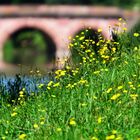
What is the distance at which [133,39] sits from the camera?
1023 cm

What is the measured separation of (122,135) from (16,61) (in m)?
36.3

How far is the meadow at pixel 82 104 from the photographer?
632 cm

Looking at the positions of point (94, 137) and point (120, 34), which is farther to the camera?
point (120, 34)

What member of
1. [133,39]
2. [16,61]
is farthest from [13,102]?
[16,61]

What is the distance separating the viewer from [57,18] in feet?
150

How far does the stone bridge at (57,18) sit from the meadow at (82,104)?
3334 centimetres

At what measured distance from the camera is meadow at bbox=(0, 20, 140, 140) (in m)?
6.32

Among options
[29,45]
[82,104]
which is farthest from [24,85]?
[29,45]

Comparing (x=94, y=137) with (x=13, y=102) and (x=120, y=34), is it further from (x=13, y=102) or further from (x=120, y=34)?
(x=120, y=34)

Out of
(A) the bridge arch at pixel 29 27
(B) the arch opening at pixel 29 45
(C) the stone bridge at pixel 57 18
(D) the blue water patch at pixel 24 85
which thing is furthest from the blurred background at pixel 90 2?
(D) the blue water patch at pixel 24 85

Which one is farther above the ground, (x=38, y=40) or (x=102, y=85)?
(x=38, y=40)

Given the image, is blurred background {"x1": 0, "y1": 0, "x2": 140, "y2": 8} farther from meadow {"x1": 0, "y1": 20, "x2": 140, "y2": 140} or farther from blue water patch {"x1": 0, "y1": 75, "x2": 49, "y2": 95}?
meadow {"x1": 0, "y1": 20, "x2": 140, "y2": 140}

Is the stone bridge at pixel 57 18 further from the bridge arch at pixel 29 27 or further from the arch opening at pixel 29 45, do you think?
the arch opening at pixel 29 45

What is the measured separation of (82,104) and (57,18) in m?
39.4
